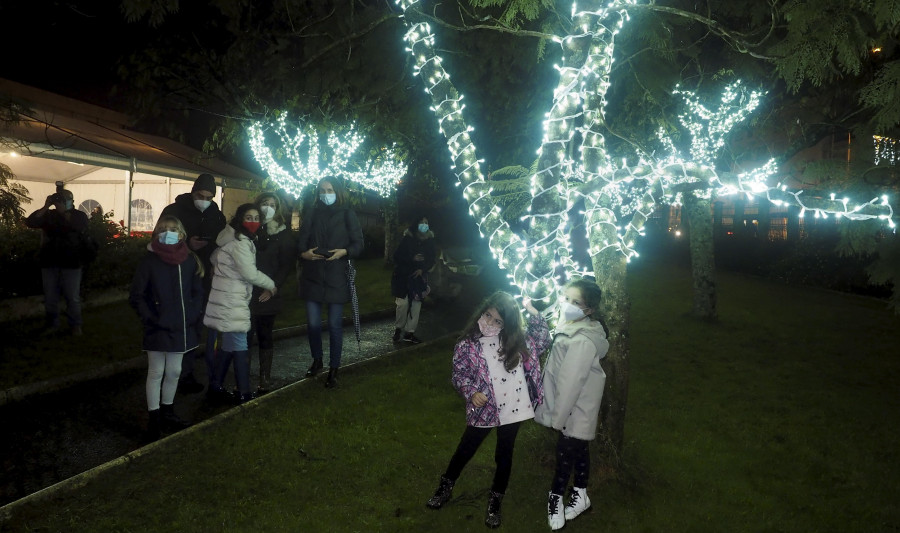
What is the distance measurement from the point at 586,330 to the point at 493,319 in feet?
2.08

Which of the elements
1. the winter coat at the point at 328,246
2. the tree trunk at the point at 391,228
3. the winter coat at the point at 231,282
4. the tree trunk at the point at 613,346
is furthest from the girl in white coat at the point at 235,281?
the tree trunk at the point at 391,228

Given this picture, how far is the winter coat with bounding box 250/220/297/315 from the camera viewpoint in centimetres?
650

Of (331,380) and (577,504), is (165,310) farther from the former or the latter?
(577,504)

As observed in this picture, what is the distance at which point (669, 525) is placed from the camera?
445 cm

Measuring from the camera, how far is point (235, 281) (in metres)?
5.99

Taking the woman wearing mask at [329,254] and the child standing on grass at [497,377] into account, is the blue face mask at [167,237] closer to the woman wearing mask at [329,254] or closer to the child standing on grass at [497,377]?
the woman wearing mask at [329,254]

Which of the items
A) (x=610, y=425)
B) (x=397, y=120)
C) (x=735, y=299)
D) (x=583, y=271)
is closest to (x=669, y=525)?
(x=610, y=425)

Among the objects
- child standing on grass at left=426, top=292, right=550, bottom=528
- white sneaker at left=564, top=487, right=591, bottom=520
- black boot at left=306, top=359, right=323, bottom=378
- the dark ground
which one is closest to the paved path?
the dark ground

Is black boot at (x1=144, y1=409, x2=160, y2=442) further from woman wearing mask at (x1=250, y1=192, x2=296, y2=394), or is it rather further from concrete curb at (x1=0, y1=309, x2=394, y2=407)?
concrete curb at (x1=0, y1=309, x2=394, y2=407)

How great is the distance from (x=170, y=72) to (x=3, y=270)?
4.27 metres

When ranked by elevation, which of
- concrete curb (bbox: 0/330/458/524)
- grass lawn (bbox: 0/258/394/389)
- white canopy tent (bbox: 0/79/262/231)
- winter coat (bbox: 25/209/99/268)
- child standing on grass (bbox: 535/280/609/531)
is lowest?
concrete curb (bbox: 0/330/458/524)

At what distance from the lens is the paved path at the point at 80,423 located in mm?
4758

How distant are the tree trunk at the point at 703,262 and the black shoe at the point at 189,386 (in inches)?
355

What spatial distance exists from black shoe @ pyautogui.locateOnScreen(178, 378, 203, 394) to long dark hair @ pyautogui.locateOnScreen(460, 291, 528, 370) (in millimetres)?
3919
